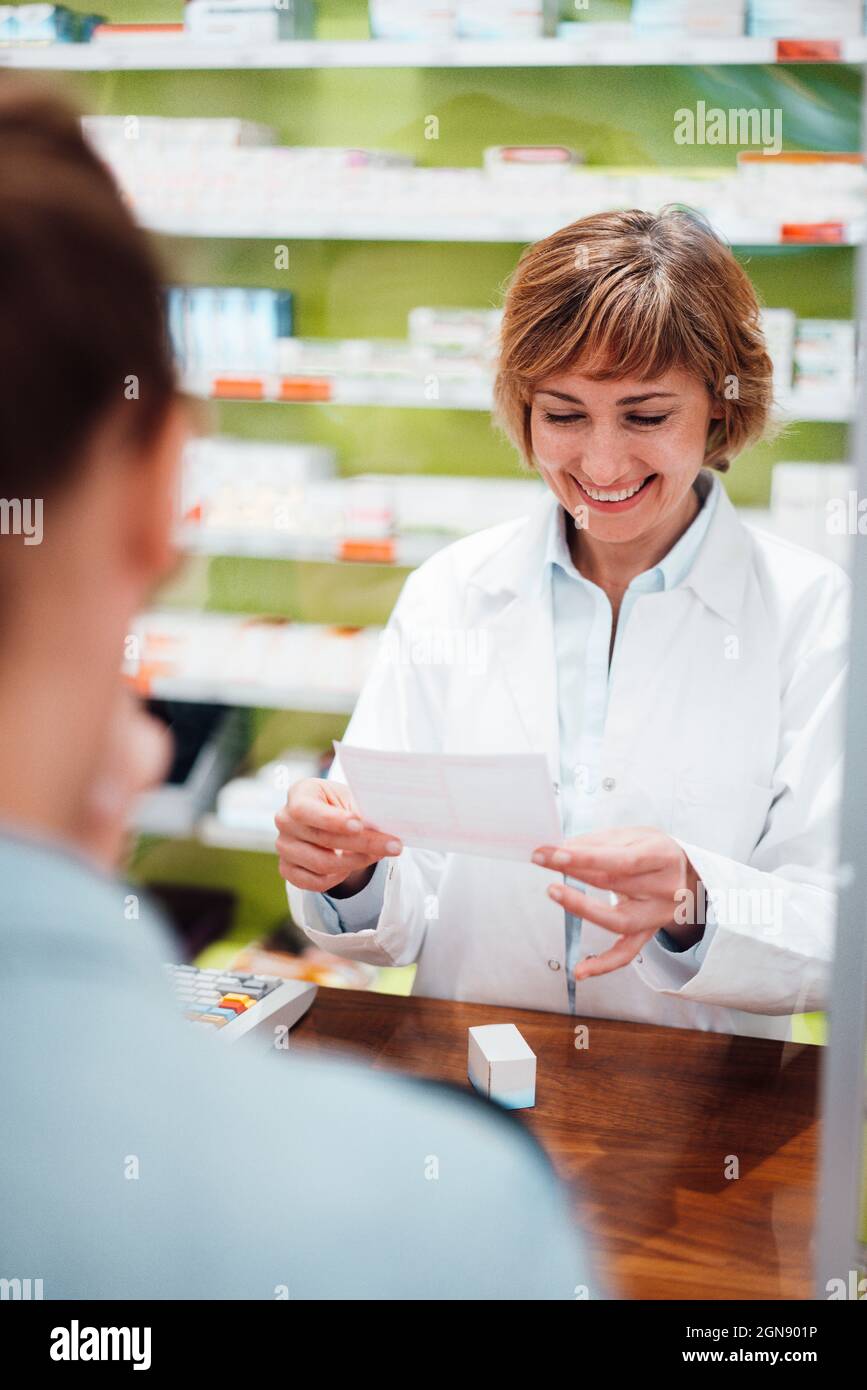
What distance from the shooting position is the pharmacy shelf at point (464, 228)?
2.51 m

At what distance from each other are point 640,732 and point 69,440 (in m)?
1.23

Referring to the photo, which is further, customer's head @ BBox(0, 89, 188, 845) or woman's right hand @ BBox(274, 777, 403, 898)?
woman's right hand @ BBox(274, 777, 403, 898)

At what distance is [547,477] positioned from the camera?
67.6 inches

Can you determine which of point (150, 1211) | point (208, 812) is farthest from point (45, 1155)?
point (208, 812)

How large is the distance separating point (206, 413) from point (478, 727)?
3.87 ft

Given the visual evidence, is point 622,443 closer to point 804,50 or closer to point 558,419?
point 558,419

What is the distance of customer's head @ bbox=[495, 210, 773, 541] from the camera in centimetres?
156

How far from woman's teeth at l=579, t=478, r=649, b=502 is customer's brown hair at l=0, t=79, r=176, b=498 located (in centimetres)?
120

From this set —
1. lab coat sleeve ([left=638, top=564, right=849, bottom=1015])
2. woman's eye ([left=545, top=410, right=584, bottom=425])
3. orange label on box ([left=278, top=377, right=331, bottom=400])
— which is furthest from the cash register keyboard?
orange label on box ([left=278, top=377, right=331, bottom=400])

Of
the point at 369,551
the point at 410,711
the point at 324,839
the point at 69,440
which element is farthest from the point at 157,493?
the point at 369,551

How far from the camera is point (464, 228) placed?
8.91 ft

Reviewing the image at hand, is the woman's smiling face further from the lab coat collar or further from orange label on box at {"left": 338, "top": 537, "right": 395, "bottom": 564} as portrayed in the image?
orange label on box at {"left": 338, "top": 537, "right": 395, "bottom": 564}

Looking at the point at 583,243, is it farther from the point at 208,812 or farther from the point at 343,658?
the point at 208,812

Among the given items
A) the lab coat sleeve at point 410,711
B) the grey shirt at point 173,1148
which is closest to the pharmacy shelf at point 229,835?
the lab coat sleeve at point 410,711
